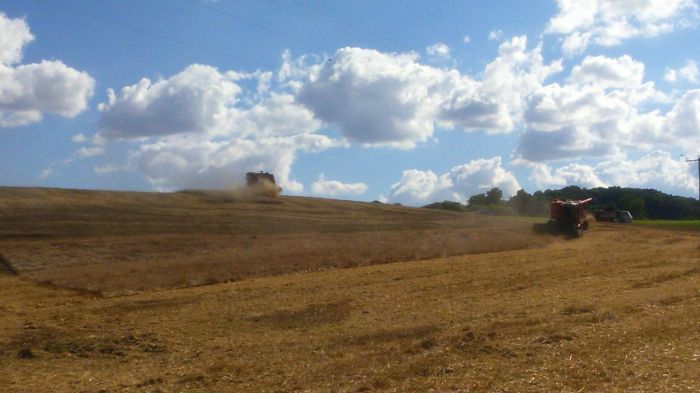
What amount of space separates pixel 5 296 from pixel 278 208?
2765cm

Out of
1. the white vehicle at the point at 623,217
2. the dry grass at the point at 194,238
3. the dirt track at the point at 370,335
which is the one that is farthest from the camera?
the white vehicle at the point at 623,217

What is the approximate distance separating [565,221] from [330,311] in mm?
29982

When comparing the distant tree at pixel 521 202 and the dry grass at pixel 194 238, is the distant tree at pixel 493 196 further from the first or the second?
the dry grass at pixel 194 238

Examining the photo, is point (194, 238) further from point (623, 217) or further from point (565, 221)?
point (623, 217)

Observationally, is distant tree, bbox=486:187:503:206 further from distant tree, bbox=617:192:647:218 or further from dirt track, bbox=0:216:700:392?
dirt track, bbox=0:216:700:392

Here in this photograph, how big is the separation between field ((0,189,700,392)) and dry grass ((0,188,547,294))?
15 centimetres

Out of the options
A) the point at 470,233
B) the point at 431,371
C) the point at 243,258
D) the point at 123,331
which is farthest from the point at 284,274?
the point at 470,233

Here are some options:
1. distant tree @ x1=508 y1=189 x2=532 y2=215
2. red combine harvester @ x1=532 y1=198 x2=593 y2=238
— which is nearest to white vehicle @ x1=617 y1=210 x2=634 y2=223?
distant tree @ x1=508 y1=189 x2=532 y2=215

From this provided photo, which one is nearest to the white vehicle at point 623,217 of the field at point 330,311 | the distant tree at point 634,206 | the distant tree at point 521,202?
the distant tree at point 521,202

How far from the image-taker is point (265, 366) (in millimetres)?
11250

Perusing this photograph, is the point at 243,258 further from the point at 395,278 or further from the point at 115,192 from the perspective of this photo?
the point at 115,192

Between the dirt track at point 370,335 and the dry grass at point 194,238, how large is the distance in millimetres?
2425

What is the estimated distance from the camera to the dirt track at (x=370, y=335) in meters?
10.2

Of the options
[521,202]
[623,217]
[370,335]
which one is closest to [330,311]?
[370,335]
